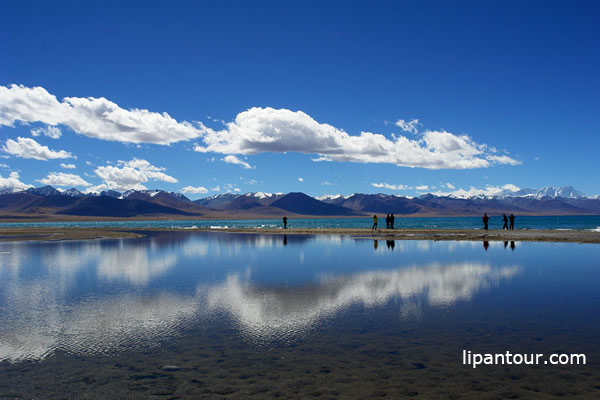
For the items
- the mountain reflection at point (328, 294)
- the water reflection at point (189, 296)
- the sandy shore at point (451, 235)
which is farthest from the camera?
the sandy shore at point (451, 235)

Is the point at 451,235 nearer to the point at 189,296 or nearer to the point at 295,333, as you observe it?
the point at 189,296

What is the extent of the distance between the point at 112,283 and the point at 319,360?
1378cm

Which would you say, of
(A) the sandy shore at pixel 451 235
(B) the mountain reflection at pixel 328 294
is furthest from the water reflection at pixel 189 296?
(A) the sandy shore at pixel 451 235

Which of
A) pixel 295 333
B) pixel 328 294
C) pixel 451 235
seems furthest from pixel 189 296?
Answer: pixel 451 235

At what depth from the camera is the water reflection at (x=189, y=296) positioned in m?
11.6

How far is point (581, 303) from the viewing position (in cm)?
1500

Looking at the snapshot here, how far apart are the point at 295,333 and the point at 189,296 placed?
6459 mm

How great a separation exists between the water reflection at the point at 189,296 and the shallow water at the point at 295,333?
83 mm

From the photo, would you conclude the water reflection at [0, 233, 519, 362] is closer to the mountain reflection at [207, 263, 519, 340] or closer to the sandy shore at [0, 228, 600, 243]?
the mountain reflection at [207, 263, 519, 340]

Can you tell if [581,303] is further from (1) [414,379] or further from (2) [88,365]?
(2) [88,365]

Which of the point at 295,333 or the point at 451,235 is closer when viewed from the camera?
the point at 295,333

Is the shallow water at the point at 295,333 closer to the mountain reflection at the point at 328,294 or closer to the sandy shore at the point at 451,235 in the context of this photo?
the mountain reflection at the point at 328,294

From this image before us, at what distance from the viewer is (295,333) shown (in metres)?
11.6

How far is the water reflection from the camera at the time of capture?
1161 centimetres
